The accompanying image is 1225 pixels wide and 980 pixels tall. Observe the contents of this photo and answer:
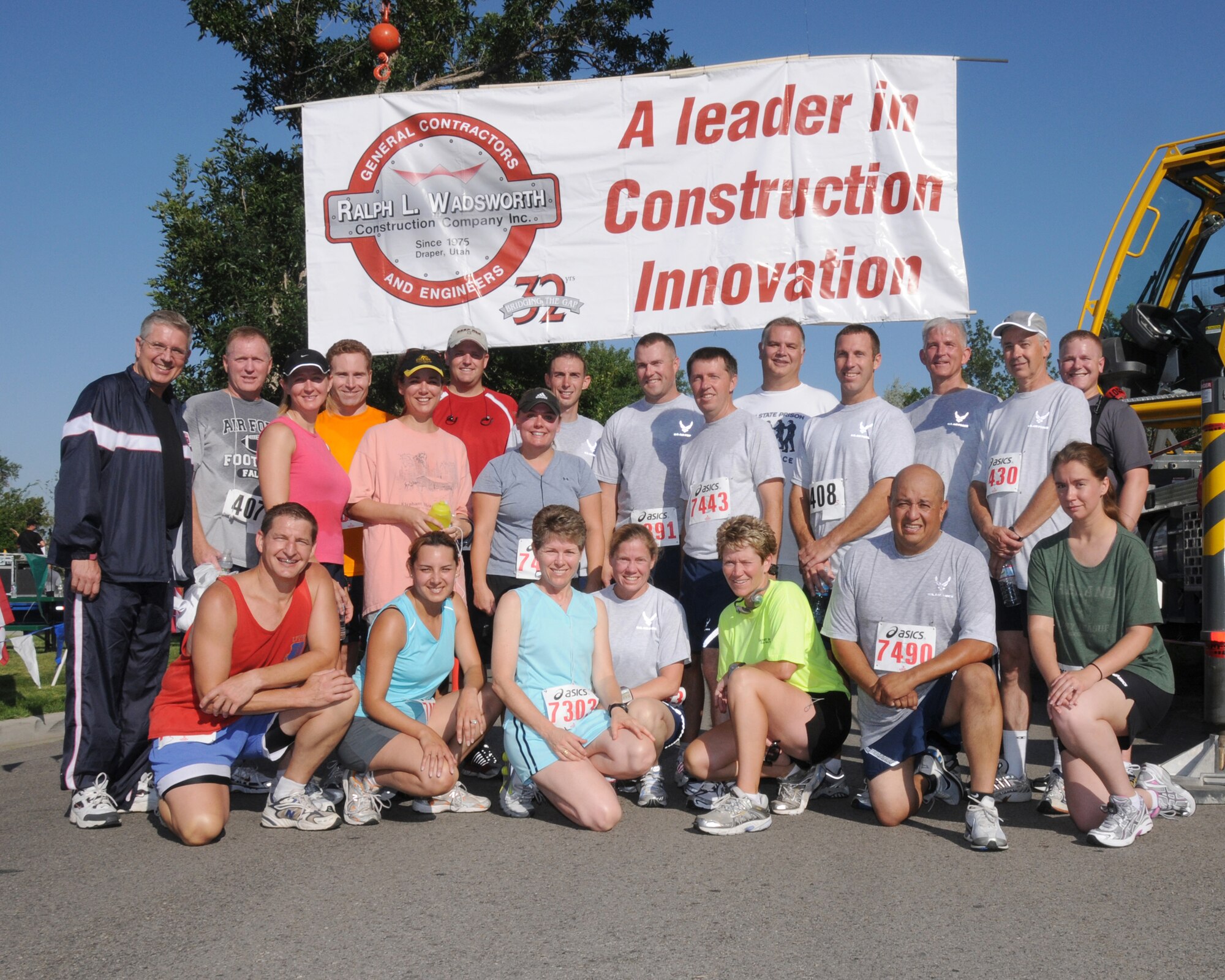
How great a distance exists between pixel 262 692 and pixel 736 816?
1982 millimetres

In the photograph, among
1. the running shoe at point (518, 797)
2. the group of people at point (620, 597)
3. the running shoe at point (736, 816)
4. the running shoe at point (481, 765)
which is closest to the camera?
the running shoe at point (736, 816)

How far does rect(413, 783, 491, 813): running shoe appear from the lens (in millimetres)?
4723

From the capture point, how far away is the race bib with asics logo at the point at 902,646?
175 inches

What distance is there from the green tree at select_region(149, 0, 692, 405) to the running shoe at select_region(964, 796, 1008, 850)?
10.3 m

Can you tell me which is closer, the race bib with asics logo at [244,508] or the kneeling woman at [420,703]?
the kneeling woman at [420,703]

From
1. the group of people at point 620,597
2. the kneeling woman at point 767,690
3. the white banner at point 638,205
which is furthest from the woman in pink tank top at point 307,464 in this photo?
the white banner at point 638,205

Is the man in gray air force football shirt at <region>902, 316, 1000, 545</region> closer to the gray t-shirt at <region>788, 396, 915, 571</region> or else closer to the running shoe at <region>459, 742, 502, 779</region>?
the gray t-shirt at <region>788, 396, 915, 571</region>

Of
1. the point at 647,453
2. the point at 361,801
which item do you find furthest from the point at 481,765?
the point at 647,453

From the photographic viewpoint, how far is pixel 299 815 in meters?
4.50

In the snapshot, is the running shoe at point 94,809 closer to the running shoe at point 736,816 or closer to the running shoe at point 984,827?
the running shoe at point 736,816

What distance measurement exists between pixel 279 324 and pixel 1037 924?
11.4m

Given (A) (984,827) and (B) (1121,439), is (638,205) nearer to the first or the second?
(B) (1121,439)

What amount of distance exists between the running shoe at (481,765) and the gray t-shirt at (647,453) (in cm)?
141

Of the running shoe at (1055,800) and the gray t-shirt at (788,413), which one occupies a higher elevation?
the gray t-shirt at (788,413)
